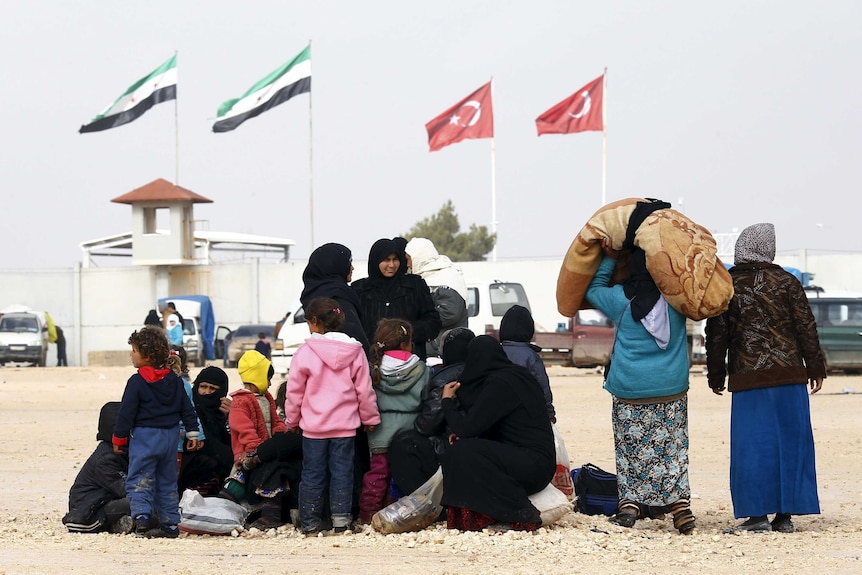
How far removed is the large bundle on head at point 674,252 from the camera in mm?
7422

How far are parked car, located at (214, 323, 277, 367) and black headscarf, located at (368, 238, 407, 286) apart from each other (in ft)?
73.4

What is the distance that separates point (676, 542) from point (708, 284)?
151 cm

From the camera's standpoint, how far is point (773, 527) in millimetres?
7672

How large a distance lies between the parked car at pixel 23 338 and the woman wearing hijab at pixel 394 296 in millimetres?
26633

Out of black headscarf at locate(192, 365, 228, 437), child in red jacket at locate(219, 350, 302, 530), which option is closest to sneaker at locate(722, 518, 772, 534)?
child in red jacket at locate(219, 350, 302, 530)

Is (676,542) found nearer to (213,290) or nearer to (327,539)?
(327,539)

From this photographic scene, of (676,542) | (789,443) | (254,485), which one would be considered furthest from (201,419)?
(789,443)

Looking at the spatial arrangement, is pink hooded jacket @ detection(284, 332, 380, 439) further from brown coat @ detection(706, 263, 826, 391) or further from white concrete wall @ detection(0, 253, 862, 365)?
white concrete wall @ detection(0, 253, 862, 365)

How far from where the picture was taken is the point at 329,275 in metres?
8.35

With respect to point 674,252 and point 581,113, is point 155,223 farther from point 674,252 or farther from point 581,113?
point 674,252

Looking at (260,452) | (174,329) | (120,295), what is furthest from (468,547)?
(120,295)

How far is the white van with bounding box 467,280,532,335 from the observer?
78.7ft

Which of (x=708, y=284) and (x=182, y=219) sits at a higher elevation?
(x=182, y=219)

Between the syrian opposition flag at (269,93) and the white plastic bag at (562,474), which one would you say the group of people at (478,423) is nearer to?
the white plastic bag at (562,474)
